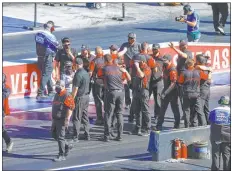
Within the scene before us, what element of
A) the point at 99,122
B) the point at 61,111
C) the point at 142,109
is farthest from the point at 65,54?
the point at 61,111

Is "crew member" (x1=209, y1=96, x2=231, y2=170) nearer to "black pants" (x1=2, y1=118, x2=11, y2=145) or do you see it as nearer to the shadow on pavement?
the shadow on pavement

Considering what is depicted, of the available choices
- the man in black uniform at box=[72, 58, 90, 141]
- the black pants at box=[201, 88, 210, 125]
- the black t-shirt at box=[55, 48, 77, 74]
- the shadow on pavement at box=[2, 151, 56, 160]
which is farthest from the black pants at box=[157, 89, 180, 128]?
the black t-shirt at box=[55, 48, 77, 74]

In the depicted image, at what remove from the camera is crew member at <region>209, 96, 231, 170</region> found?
56.2 ft

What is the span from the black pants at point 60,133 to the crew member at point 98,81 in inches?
102

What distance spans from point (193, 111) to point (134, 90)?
57.3 inches

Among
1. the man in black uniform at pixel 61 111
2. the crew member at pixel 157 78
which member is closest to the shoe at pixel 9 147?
the man in black uniform at pixel 61 111

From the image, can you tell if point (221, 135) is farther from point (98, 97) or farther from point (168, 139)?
point (98, 97)

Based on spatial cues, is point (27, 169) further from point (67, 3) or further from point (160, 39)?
point (67, 3)

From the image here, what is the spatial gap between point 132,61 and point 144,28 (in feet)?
41.0

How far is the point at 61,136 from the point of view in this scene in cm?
1802

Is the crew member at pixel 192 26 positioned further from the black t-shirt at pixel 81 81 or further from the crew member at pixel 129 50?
the black t-shirt at pixel 81 81

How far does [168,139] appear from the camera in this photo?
18.2 metres

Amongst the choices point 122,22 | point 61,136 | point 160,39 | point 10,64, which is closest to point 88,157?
point 61,136

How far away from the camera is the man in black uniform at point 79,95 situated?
1925 centimetres
